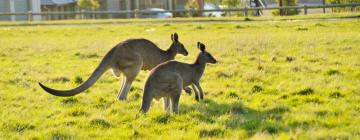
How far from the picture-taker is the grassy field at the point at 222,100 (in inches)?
259

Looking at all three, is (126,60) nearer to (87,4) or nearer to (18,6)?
(18,6)

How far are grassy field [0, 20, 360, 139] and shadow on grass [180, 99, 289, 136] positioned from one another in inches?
0.5

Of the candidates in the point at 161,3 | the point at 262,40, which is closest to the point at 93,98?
the point at 262,40

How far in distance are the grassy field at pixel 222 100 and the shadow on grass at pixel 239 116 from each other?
12 millimetres

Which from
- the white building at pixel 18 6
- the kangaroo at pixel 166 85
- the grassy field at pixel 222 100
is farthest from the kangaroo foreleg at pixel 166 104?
the white building at pixel 18 6

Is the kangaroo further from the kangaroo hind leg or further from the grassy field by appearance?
the kangaroo hind leg

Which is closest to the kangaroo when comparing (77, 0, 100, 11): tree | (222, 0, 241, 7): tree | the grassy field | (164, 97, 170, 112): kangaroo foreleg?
(164, 97, 170, 112): kangaroo foreleg

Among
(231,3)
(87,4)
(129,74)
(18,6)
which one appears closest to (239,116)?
(129,74)

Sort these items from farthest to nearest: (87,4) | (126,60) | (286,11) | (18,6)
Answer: (87,4) < (18,6) < (286,11) < (126,60)

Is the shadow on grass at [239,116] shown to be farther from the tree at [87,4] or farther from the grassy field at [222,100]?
the tree at [87,4]

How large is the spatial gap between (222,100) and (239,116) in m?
1.28

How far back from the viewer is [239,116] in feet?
24.0

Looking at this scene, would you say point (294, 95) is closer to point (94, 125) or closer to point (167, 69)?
point (167, 69)

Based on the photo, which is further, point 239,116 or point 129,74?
point 129,74
